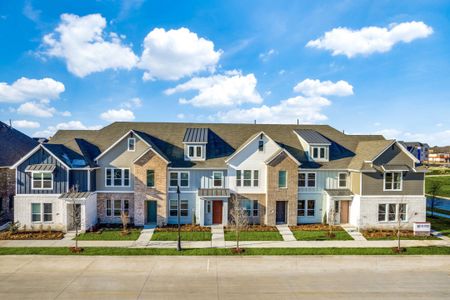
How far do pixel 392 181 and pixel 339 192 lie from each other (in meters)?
4.76

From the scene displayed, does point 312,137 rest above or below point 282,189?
above

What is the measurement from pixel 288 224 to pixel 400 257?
9755 mm

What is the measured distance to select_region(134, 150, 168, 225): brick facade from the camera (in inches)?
1050

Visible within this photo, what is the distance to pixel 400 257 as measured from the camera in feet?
64.4

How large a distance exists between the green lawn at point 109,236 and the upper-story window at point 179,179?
211 inches

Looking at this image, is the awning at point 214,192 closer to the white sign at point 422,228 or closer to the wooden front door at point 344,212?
the wooden front door at point 344,212

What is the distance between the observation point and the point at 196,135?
97.4ft

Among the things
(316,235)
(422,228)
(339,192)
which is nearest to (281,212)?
(316,235)

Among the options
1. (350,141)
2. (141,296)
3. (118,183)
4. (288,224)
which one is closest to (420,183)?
(350,141)

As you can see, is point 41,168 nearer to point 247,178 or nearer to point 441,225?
point 247,178

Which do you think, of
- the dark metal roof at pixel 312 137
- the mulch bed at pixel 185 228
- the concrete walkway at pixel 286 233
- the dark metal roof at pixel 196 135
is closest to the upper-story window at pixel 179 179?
the dark metal roof at pixel 196 135

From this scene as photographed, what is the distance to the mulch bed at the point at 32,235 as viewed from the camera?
22.9 m

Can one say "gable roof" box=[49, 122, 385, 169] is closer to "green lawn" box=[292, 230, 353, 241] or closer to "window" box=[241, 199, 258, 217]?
"window" box=[241, 199, 258, 217]

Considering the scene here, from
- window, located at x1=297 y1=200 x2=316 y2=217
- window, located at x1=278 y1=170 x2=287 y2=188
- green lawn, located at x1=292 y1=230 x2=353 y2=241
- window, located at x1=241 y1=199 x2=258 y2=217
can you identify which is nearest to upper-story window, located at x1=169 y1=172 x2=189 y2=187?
window, located at x1=241 y1=199 x2=258 y2=217
